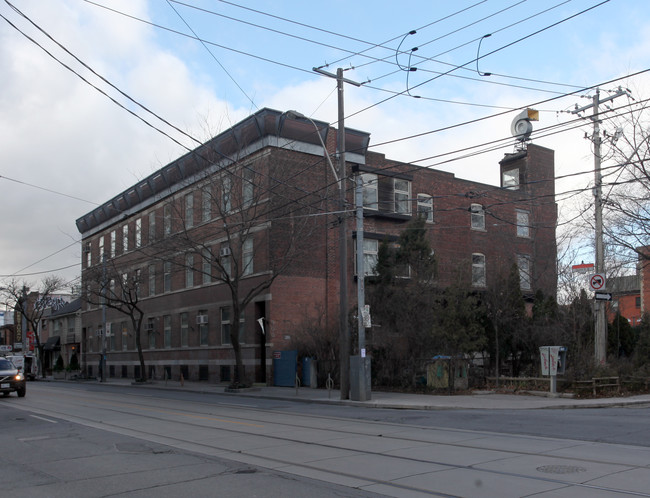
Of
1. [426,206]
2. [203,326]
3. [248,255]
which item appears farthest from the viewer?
[203,326]

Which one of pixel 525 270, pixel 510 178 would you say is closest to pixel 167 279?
pixel 525 270

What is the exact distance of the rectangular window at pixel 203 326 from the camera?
3788 centimetres

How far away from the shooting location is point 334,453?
10836 millimetres

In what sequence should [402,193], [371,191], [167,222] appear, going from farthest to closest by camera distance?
1. [167,222]
2. [402,193]
3. [371,191]

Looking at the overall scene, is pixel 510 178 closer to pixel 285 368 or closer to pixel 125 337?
pixel 285 368

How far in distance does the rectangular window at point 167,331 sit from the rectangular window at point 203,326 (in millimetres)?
4826

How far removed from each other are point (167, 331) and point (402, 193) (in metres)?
18.9

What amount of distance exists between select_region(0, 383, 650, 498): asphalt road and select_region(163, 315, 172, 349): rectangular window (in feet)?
80.1

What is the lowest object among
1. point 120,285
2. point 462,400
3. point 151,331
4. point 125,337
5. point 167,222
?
point 462,400

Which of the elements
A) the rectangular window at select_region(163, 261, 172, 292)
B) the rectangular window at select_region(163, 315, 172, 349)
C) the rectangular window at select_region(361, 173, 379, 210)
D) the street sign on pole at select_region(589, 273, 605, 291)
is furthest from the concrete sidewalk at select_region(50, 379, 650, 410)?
the rectangular window at select_region(163, 261, 172, 292)

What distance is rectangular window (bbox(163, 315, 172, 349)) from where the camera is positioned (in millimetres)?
42812

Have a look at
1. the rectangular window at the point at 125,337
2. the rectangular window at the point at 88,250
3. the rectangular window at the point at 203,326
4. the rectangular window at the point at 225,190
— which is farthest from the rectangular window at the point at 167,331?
the rectangular window at the point at 225,190

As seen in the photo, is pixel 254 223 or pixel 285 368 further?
pixel 285 368

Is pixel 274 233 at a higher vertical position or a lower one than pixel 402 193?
lower
